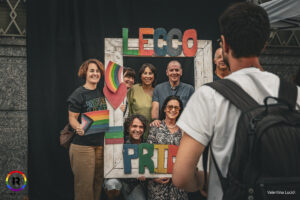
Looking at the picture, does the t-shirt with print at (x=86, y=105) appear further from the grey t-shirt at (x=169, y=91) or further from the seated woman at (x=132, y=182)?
the grey t-shirt at (x=169, y=91)

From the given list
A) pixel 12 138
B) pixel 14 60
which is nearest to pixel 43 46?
pixel 14 60

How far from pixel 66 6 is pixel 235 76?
3304 mm

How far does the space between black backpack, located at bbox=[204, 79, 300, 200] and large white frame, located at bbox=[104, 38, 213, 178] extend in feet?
9.51

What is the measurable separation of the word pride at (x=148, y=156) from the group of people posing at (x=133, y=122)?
2.7 inches

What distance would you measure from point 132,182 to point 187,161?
2.92 meters

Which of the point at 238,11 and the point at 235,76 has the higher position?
the point at 238,11

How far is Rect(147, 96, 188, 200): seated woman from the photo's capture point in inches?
152

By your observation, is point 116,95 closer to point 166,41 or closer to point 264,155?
point 166,41

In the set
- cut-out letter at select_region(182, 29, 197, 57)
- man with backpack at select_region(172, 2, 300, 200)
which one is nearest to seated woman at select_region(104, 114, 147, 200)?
cut-out letter at select_region(182, 29, 197, 57)

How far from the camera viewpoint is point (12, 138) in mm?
4137

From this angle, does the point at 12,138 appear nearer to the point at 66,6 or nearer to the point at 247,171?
the point at 66,6

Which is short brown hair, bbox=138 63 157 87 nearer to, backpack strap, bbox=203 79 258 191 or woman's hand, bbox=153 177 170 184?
woman's hand, bbox=153 177 170 184

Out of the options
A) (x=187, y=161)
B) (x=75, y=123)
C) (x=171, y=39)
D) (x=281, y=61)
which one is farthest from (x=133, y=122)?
(x=187, y=161)

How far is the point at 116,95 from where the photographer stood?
398 cm
